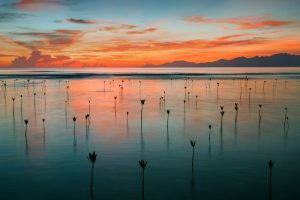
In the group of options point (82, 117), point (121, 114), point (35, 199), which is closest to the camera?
point (35, 199)

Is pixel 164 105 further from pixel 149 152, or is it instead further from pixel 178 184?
pixel 178 184

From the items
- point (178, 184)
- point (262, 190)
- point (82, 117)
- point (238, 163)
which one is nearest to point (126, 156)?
point (178, 184)

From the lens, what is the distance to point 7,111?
151 ft

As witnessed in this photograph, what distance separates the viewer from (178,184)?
64.5ft

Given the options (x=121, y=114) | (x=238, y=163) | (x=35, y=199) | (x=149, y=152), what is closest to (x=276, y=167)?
(x=238, y=163)

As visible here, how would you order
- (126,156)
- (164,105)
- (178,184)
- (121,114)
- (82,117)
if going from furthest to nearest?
1. (164,105)
2. (121,114)
3. (82,117)
4. (126,156)
5. (178,184)

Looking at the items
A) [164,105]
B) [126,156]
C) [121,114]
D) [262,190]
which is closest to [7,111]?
[121,114]

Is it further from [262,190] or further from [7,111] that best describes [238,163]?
[7,111]

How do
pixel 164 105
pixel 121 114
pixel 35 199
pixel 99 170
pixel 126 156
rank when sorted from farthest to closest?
pixel 164 105 → pixel 121 114 → pixel 126 156 → pixel 99 170 → pixel 35 199

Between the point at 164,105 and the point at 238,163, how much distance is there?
3010cm

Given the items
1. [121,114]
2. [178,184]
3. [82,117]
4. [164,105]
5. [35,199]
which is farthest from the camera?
[164,105]

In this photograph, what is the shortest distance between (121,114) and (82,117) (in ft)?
18.1

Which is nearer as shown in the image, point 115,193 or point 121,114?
point 115,193

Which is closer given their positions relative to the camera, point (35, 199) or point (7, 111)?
point (35, 199)
